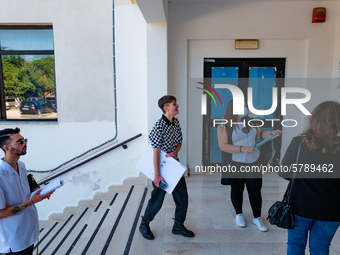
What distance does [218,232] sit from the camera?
2984mm

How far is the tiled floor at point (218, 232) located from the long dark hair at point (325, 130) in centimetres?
138

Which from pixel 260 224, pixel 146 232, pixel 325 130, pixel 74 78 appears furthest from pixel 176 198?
pixel 74 78

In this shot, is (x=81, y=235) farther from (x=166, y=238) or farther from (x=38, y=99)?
(x=38, y=99)

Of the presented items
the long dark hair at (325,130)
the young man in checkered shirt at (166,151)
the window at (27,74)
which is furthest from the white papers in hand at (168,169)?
the window at (27,74)

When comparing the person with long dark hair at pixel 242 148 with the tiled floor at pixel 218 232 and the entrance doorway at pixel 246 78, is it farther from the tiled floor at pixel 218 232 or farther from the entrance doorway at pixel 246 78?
the entrance doorway at pixel 246 78

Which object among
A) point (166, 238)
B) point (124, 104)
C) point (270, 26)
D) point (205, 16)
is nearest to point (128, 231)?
point (166, 238)

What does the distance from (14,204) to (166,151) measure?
1324 millimetres

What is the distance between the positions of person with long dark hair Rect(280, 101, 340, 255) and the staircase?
1.42 meters

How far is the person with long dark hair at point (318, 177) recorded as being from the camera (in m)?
1.76

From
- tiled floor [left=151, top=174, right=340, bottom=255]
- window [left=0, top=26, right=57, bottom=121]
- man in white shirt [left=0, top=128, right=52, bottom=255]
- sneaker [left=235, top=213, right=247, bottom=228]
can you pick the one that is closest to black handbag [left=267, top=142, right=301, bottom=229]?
tiled floor [left=151, top=174, right=340, bottom=255]

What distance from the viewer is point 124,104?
469 cm

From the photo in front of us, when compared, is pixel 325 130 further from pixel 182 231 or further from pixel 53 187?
pixel 53 187

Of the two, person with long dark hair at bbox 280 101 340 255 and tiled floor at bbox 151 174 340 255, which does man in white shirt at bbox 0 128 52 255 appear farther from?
person with long dark hair at bbox 280 101 340 255

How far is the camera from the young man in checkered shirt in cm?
258
